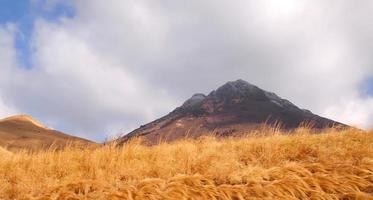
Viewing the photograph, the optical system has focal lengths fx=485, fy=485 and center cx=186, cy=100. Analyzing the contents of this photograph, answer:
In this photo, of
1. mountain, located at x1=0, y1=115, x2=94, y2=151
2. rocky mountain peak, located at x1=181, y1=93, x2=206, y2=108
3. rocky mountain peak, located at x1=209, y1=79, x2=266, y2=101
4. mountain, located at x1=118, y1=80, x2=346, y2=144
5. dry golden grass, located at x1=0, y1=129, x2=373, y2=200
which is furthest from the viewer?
rocky mountain peak, located at x1=209, y1=79, x2=266, y2=101

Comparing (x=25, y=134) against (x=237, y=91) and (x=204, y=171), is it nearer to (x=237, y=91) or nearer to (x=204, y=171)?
(x=204, y=171)

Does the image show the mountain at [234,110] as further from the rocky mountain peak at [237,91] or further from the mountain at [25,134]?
the mountain at [25,134]

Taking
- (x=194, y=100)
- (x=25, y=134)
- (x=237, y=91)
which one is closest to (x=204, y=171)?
(x=25, y=134)

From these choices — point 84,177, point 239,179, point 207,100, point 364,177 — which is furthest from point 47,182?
point 207,100

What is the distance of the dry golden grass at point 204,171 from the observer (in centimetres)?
762

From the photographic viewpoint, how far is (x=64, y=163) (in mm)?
9547

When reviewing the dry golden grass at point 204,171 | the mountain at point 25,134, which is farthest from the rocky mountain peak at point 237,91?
the dry golden grass at point 204,171

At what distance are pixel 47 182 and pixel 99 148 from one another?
259cm

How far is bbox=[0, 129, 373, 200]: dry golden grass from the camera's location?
25.0 feet

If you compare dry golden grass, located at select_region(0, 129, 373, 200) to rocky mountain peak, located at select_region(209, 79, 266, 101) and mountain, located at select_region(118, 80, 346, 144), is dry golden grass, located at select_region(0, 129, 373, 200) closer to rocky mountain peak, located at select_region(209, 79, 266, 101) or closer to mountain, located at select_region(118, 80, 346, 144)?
mountain, located at select_region(118, 80, 346, 144)

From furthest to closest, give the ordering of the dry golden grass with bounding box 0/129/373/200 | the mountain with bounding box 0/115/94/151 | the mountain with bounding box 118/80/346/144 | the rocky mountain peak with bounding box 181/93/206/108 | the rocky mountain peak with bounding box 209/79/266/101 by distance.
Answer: the rocky mountain peak with bounding box 209/79/266/101 < the rocky mountain peak with bounding box 181/93/206/108 < the mountain with bounding box 118/80/346/144 < the mountain with bounding box 0/115/94/151 < the dry golden grass with bounding box 0/129/373/200

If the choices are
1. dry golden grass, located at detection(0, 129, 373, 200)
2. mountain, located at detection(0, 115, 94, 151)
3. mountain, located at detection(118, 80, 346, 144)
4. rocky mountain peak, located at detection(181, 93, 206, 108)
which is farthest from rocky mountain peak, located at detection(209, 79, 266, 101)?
dry golden grass, located at detection(0, 129, 373, 200)

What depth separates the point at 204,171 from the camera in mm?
8711

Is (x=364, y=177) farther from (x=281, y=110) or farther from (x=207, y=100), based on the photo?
(x=207, y=100)
